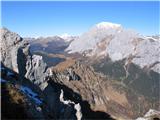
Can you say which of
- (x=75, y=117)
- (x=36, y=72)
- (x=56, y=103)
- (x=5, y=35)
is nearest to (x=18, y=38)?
(x=5, y=35)

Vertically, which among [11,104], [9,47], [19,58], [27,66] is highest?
[11,104]

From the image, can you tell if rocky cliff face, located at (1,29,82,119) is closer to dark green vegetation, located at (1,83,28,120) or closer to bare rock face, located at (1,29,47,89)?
bare rock face, located at (1,29,47,89)

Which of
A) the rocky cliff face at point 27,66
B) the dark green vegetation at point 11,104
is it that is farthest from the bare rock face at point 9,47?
the dark green vegetation at point 11,104

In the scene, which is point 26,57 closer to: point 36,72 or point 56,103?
point 36,72

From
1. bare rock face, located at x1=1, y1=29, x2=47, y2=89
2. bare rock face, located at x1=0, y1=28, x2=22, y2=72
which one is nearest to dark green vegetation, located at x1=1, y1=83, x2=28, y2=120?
bare rock face, located at x1=1, y1=29, x2=47, y2=89

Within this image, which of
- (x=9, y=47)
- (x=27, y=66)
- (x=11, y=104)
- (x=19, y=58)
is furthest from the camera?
(x=27, y=66)

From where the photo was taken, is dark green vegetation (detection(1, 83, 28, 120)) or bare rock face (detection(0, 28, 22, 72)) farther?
bare rock face (detection(0, 28, 22, 72))

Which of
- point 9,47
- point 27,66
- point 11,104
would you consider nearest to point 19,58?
point 9,47

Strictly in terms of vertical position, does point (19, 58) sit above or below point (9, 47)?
below

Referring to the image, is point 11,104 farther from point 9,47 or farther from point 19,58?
point 19,58

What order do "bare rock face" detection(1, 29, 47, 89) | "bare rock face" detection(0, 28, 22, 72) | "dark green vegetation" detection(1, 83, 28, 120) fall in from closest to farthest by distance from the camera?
1. "dark green vegetation" detection(1, 83, 28, 120)
2. "bare rock face" detection(0, 28, 22, 72)
3. "bare rock face" detection(1, 29, 47, 89)

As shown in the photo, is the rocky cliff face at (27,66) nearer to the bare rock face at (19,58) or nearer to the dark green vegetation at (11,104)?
the bare rock face at (19,58)
